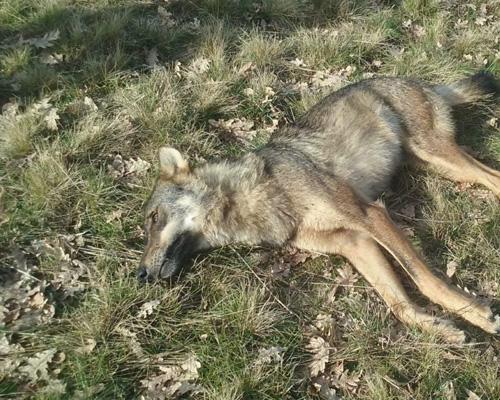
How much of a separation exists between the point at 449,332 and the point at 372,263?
98 cm

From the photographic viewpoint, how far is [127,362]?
12.9 feet

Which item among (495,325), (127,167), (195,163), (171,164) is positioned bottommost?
(127,167)

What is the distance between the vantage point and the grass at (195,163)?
3.91m

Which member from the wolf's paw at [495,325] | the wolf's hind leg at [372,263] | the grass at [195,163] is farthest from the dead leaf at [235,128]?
the wolf's paw at [495,325]

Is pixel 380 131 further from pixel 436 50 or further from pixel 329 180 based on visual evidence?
pixel 436 50

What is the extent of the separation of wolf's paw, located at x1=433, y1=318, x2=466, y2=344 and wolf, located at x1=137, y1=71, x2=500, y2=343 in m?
0.01

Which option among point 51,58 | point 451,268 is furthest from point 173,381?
point 51,58

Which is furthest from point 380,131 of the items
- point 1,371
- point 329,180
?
point 1,371

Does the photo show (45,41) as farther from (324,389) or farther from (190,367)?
(324,389)

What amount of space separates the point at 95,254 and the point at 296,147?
2.30m

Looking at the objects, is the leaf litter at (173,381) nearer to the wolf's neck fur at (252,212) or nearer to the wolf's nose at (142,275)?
the wolf's nose at (142,275)

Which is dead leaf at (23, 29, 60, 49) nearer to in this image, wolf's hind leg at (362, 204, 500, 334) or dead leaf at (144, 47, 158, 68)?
dead leaf at (144, 47, 158, 68)

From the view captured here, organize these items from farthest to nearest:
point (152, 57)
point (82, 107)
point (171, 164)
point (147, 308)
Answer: point (152, 57)
point (82, 107)
point (171, 164)
point (147, 308)

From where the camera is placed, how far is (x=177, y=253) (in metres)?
4.73
